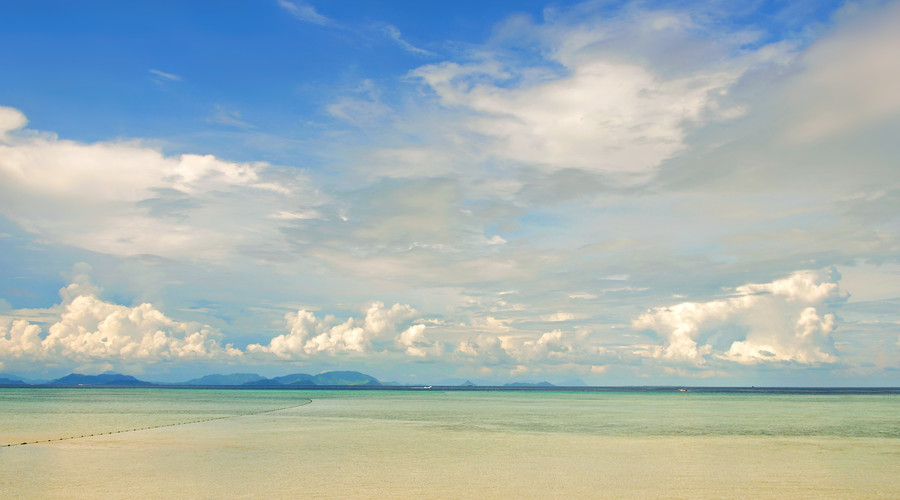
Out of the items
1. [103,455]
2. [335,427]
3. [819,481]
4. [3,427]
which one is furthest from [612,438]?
[3,427]

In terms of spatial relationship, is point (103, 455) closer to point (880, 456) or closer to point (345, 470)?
point (345, 470)

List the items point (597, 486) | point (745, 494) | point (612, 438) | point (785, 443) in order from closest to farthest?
point (745, 494) < point (597, 486) < point (785, 443) < point (612, 438)

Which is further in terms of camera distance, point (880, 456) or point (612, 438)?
point (612, 438)

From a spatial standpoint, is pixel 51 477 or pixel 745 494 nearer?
pixel 745 494

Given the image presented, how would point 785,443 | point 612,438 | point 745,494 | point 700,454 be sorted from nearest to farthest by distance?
point 745,494 < point 700,454 < point 785,443 < point 612,438

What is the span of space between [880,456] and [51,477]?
137 ft

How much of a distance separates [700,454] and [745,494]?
1276cm

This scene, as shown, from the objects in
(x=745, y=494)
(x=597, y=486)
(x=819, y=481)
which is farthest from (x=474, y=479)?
(x=819, y=481)

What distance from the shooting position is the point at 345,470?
28.7 meters

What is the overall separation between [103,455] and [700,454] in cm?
3252

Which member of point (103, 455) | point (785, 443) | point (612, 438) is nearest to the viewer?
point (103, 455)

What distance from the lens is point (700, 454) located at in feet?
117

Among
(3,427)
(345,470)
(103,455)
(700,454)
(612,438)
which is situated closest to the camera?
(345,470)

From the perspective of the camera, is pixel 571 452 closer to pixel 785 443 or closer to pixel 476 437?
pixel 476 437
